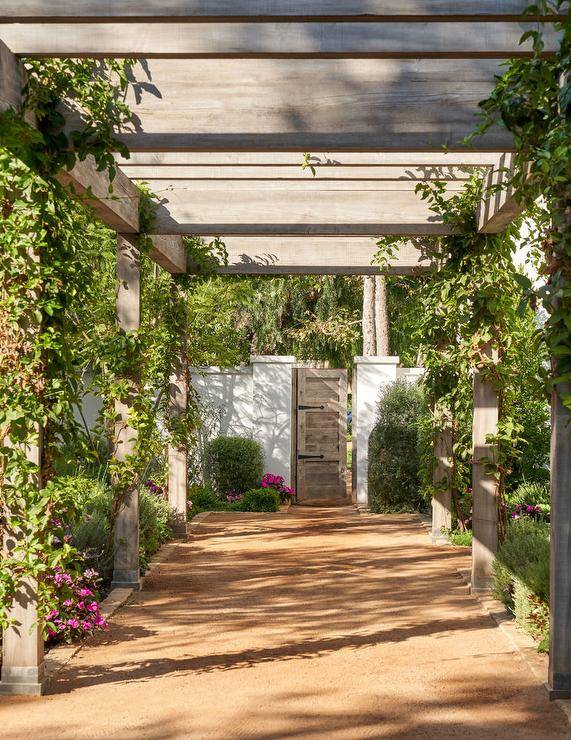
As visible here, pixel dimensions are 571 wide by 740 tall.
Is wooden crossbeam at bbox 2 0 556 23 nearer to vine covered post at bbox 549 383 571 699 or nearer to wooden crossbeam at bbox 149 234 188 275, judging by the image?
vine covered post at bbox 549 383 571 699

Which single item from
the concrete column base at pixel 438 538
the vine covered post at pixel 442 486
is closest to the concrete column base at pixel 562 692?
the vine covered post at pixel 442 486

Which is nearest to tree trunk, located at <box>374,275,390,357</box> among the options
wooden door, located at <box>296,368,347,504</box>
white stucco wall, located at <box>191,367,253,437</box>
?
wooden door, located at <box>296,368,347,504</box>

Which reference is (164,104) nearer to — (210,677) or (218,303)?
(210,677)

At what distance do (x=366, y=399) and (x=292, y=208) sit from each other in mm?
5712

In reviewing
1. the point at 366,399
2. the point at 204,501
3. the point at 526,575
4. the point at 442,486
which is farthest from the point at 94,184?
the point at 366,399

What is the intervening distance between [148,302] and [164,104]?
5.38 meters

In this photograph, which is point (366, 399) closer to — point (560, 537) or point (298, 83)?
point (298, 83)

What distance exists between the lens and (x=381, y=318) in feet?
56.6

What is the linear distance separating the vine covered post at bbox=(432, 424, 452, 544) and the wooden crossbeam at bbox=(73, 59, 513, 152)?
444 cm

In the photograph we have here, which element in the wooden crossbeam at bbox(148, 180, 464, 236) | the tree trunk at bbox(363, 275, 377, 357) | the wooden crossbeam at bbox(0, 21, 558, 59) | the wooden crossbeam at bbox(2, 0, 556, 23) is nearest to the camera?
the wooden crossbeam at bbox(2, 0, 556, 23)

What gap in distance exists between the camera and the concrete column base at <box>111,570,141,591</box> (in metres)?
6.82

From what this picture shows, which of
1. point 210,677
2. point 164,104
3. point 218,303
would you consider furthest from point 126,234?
point 218,303

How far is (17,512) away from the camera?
4.18m

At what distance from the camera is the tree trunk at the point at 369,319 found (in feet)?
55.9
